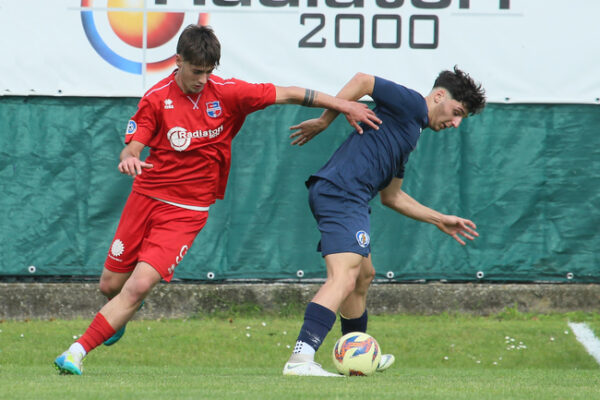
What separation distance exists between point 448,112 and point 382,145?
56 cm

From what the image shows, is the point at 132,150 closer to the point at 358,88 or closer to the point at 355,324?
the point at 358,88

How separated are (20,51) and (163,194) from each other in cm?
417

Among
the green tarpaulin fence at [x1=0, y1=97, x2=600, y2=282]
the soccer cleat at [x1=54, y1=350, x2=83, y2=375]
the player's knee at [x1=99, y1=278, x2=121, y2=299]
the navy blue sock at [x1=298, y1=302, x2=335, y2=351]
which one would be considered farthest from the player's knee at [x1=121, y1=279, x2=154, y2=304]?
the green tarpaulin fence at [x1=0, y1=97, x2=600, y2=282]

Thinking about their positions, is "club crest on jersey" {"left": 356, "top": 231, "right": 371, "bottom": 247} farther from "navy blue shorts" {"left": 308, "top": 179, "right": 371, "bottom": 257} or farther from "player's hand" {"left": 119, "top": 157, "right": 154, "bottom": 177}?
"player's hand" {"left": 119, "top": 157, "right": 154, "bottom": 177}

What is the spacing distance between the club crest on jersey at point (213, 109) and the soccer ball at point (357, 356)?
1723 millimetres

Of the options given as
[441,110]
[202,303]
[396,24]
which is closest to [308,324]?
[441,110]

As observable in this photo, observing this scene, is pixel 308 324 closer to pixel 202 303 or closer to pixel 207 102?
Answer: pixel 207 102

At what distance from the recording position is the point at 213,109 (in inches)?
257

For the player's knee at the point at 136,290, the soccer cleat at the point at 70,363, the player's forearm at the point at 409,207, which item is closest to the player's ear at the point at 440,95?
the player's forearm at the point at 409,207

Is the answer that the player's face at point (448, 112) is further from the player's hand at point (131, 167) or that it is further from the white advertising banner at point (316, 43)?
the white advertising banner at point (316, 43)

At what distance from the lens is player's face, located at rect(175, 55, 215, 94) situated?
6269 mm

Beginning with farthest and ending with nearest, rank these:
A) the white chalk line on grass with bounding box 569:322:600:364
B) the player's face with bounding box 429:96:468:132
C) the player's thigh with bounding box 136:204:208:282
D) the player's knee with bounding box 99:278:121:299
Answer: the white chalk line on grass with bounding box 569:322:600:364, the player's knee with bounding box 99:278:121:299, the player's face with bounding box 429:96:468:132, the player's thigh with bounding box 136:204:208:282

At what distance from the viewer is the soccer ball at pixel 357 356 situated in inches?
247

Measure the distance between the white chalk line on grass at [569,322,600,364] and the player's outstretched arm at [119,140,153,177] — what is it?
4.86 metres
